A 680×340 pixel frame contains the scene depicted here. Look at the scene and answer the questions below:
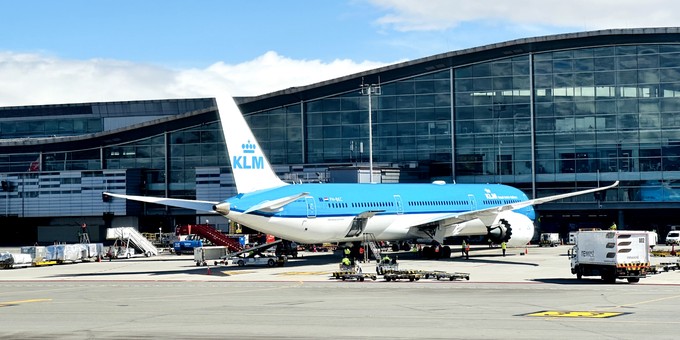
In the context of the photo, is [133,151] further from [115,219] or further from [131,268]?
[131,268]

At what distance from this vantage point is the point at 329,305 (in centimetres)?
3722

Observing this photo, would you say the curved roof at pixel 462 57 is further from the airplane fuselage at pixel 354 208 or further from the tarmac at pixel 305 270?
the tarmac at pixel 305 270

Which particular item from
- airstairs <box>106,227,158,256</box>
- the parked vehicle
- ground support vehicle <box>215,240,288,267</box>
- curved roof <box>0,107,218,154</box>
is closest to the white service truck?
ground support vehicle <box>215,240,288,267</box>

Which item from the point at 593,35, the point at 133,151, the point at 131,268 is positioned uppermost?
the point at 593,35

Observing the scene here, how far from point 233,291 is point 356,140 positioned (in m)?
64.5

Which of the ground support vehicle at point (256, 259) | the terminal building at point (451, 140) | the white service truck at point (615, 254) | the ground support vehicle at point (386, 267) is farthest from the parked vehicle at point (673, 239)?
the white service truck at point (615, 254)

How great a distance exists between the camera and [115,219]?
379 ft

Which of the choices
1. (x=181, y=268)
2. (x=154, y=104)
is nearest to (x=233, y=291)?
(x=181, y=268)

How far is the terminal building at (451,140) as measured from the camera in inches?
3981

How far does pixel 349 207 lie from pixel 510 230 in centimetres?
1367

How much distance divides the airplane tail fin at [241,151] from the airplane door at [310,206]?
274cm

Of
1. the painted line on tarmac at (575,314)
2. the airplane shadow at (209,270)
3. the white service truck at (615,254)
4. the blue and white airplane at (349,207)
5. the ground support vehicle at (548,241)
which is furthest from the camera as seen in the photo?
the ground support vehicle at (548,241)

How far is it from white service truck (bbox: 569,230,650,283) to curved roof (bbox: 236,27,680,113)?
57571 millimetres

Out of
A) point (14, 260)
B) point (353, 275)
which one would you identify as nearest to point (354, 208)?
point (353, 275)
